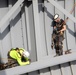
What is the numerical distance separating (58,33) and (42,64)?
1.15 metres

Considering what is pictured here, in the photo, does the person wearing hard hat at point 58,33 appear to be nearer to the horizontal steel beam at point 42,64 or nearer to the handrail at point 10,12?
the horizontal steel beam at point 42,64

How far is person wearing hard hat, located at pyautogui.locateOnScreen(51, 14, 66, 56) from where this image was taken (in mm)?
8352

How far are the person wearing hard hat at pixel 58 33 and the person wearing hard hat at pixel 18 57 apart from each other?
1189 mm

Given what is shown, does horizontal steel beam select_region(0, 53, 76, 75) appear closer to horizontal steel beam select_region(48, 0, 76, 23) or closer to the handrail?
horizontal steel beam select_region(48, 0, 76, 23)

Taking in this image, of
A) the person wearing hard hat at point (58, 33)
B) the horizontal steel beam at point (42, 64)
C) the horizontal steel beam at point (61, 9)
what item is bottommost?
the horizontal steel beam at point (42, 64)

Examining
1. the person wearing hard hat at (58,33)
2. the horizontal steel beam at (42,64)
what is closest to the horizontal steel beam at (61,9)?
the person wearing hard hat at (58,33)

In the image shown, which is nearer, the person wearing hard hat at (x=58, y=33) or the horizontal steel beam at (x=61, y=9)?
the horizontal steel beam at (x=61, y=9)

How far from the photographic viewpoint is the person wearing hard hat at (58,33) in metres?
8.35

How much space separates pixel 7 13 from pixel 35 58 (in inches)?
61.9

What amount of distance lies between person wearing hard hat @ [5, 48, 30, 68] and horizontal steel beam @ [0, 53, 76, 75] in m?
0.15

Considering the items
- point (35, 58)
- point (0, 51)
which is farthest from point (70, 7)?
point (0, 51)

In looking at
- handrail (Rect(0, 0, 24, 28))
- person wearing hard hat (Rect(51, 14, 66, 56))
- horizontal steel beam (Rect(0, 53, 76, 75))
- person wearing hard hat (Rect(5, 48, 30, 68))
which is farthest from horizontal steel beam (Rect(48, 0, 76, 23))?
person wearing hard hat (Rect(5, 48, 30, 68))

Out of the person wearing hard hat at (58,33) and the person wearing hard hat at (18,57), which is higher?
the person wearing hard hat at (58,33)

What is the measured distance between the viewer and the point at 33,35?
790 centimetres
